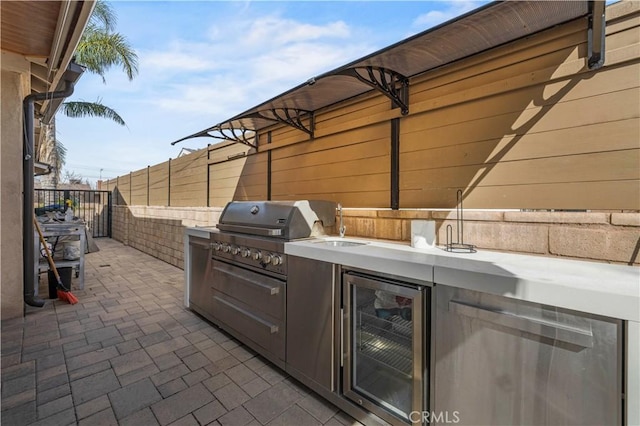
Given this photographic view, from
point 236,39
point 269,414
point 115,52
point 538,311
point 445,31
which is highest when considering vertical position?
point 115,52

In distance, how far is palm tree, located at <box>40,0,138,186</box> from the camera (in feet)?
24.2

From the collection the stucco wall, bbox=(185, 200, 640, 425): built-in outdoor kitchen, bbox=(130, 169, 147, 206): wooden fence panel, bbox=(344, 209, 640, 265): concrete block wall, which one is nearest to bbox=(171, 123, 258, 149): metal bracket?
the stucco wall

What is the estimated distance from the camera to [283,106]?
295 cm

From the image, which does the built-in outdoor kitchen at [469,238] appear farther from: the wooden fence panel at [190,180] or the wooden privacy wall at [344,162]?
the wooden fence panel at [190,180]

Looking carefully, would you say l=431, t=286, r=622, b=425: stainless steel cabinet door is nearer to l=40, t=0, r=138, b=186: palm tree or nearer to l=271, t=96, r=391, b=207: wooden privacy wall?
l=271, t=96, r=391, b=207: wooden privacy wall

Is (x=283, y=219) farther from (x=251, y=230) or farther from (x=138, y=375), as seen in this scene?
(x=138, y=375)

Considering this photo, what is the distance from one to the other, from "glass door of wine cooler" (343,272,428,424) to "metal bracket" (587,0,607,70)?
1.60 m

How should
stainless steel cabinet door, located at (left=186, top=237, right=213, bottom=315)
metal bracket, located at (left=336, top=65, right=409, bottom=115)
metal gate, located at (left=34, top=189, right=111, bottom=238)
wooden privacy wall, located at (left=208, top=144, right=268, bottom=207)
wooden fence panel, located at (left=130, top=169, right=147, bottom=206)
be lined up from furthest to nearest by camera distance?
metal gate, located at (left=34, top=189, right=111, bottom=238) < wooden fence panel, located at (left=130, top=169, right=147, bottom=206) < wooden privacy wall, located at (left=208, top=144, right=268, bottom=207) < stainless steel cabinet door, located at (left=186, top=237, right=213, bottom=315) < metal bracket, located at (left=336, top=65, right=409, bottom=115)

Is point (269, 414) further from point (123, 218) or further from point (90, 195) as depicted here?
point (90, 195)

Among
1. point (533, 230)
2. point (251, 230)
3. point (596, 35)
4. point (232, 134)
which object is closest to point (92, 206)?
point (232, 134)

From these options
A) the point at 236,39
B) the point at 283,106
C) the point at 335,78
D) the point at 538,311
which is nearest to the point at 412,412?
the point at 538,311

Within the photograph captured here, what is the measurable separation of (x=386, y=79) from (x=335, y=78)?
44 centimetres

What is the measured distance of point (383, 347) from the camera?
72.2 inches

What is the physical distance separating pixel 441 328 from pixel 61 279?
5.17m
